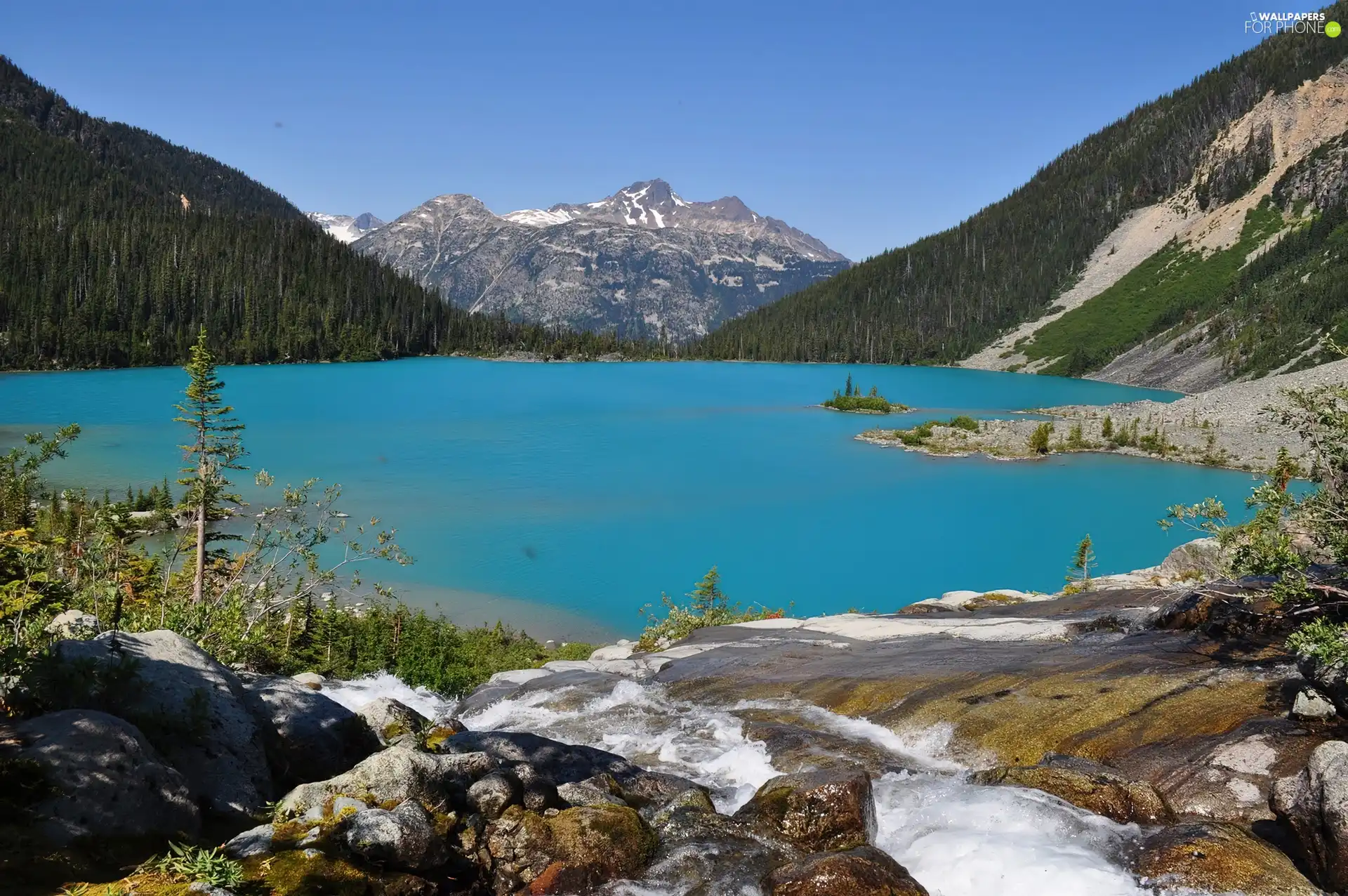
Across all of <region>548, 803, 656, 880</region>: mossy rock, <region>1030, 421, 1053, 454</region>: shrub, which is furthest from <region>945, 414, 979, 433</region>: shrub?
<region>548, 803, 656, 880</region>: mossy rock

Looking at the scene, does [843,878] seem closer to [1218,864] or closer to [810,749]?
[1218,864]

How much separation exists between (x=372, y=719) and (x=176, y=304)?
18222 centimetres

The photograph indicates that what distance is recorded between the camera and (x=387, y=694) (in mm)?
16859

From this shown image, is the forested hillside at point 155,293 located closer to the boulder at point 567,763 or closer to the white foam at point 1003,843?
the boulder at point 567,763

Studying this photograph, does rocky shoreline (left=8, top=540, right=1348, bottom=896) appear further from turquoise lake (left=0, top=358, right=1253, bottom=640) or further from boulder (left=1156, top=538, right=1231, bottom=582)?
turquoise lake (left=0, top=358, right=1253, bottom=640)

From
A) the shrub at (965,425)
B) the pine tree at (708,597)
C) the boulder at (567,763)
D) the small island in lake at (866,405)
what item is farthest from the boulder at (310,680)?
the small island in lake at (866,405)

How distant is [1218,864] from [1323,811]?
1.10 metres

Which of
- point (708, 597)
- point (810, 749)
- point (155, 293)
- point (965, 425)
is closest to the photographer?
point (810, 749)

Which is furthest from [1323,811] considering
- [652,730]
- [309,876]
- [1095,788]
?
[309,876]

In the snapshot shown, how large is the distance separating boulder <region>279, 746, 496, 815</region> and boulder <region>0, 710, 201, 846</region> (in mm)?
962

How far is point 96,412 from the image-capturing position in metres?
72.0

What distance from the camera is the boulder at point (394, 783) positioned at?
304 inches

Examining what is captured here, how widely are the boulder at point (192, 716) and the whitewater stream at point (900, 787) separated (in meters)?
3.80

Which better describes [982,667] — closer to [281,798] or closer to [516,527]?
[281,798]
